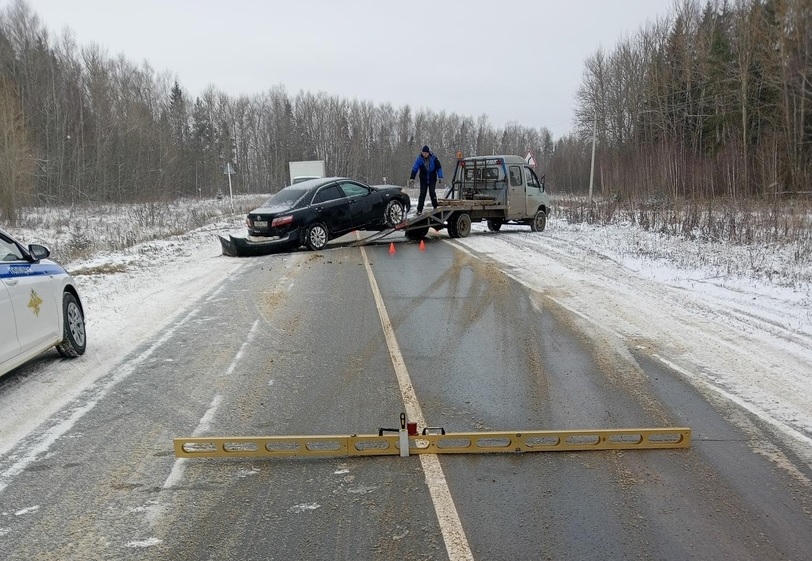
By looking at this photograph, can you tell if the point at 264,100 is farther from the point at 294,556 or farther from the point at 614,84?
the point at 294,556

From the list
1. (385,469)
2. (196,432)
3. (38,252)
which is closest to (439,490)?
(385,469)

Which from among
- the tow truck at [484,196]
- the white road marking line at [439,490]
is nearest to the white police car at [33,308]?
the white road marking line at [439,490]

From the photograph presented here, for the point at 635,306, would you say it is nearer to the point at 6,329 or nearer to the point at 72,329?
the point at 72,329

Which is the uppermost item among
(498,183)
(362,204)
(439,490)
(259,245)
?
(498,183)

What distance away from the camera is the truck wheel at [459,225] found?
17.4m

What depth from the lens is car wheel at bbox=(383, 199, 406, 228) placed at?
16797 mm

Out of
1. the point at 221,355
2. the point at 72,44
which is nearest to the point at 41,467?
the point at 221,355

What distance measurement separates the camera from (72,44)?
182 ft

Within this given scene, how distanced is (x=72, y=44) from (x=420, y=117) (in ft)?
215

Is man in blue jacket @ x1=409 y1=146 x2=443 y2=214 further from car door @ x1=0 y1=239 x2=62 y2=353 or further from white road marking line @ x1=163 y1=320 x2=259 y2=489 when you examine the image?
car door @ x1=0 y1=239 x2=62 y2=353

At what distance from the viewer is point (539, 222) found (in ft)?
66.0

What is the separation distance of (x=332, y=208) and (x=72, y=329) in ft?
31.1

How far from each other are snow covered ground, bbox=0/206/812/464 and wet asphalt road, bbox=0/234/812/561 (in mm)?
318

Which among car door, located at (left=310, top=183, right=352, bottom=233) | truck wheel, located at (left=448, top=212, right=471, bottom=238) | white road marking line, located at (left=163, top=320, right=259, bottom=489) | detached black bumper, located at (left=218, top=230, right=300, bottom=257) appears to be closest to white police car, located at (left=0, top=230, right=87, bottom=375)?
white road marking line, located at (left=163, top=320, right=259, bottom=489)
